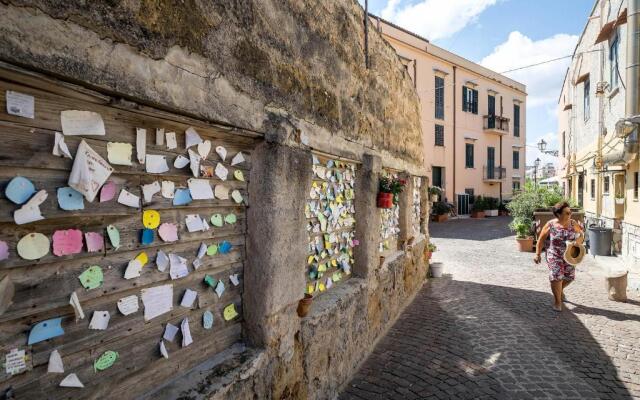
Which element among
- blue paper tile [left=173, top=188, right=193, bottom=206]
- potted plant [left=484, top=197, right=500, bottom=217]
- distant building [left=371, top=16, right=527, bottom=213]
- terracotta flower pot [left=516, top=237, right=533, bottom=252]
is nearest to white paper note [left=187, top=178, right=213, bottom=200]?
blue paper tile [left=173, top=188, right=193, bottom=206]

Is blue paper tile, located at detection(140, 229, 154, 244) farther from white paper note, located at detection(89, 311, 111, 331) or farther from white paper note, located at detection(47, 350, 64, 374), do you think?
white paper note, located at detection(47, 350, 64, 374)

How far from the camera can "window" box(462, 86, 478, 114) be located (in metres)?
24.2

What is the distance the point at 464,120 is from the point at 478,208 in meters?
5.97

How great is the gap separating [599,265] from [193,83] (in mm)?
10669

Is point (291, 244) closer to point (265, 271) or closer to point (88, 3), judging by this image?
point (265, 271)

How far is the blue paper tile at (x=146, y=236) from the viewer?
5.67 ft

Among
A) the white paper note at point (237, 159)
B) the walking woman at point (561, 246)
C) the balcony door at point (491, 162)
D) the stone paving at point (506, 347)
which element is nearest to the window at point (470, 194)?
the balcony door at point (491, 162)

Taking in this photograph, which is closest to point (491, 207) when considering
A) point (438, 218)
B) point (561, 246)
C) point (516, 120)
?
point (438, 218)

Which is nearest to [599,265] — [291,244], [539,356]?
[539,356]

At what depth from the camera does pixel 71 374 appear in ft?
4.82

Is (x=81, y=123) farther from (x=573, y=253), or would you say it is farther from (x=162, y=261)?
(x=573, y=253)

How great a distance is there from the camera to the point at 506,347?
4.49m

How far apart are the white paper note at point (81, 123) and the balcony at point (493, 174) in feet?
89.8

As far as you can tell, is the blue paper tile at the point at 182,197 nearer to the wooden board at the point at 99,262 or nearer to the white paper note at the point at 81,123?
the wooden board at the point at 99,262
